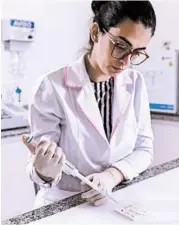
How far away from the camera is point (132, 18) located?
95 cm

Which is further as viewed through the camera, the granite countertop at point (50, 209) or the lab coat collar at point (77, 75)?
the lab coat collar at point (77, 75)

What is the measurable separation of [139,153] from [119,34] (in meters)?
0.39

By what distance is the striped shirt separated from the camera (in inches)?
42.9

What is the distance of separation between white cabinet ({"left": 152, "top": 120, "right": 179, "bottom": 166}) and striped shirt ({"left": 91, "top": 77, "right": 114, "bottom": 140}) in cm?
142

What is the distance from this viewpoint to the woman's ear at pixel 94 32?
39.9 inches

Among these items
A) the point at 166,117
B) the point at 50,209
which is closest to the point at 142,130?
the point at 50,209

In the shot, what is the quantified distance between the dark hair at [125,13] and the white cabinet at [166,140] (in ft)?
5.12

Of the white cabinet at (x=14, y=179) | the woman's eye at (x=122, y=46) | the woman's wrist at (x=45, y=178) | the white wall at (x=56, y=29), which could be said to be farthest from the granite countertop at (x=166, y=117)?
the woman's wrist at (x=45, y=178)

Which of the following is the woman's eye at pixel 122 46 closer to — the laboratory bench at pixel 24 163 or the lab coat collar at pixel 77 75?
the lab coat collar at pixel 77 75

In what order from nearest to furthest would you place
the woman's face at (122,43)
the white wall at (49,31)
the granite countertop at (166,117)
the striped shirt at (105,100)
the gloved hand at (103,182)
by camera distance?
the gloved hand at (103,182) < the woman's face at (122,43) < the striped shirt at (105,100) < the white wall at (49,31) < the granite countertop at (166,117)

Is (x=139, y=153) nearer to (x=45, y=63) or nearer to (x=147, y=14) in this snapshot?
(x=147, y=14)

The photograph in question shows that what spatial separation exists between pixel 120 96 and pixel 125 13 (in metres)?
0.27

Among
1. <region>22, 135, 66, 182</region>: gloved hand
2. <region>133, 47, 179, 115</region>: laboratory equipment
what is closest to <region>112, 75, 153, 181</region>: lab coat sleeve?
<region>22, 135, 66, 182</region>: gloved hand

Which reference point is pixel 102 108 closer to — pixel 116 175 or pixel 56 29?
pixel 116 175
